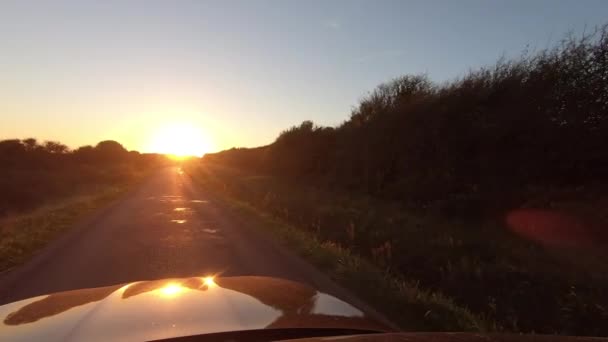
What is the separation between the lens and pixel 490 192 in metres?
16.4

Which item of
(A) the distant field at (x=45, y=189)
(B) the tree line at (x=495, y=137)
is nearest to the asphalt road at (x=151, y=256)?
(A) the distant field at (x=45, y=189)

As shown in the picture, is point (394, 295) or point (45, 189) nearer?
point (394, 295)

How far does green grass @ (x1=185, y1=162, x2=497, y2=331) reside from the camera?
20.3ft

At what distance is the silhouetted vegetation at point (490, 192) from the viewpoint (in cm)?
862

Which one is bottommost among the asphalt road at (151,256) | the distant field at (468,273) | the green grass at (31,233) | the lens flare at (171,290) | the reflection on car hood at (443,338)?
the distant field at (468,273)

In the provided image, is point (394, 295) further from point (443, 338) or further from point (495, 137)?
point (495, 137)

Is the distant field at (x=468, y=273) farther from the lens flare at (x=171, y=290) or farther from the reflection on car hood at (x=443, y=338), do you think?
the reflection on car hood at (x=443, y=338)

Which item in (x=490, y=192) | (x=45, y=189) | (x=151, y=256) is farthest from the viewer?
(x=45, y=189)

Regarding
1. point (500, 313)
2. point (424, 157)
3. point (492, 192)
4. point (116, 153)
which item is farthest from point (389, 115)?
point (116, 153)

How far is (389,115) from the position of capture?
24.3m

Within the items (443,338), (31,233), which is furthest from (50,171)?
(443,338)

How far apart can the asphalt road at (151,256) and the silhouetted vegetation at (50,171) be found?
17.1 m

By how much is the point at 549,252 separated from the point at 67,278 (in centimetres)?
945

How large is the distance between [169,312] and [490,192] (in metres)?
15.0
